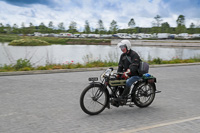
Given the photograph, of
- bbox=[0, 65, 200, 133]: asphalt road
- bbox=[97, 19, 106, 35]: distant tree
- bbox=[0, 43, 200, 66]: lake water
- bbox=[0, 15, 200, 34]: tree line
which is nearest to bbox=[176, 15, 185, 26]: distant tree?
bbox=[0, 15, 200, 34]: tree line

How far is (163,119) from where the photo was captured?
190 inches

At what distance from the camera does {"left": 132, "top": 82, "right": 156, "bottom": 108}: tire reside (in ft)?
17.7

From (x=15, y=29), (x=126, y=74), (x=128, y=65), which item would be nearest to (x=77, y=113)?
(x=126, y=74)

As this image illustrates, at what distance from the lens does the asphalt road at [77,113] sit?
167 inches

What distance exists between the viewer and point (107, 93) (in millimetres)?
5004

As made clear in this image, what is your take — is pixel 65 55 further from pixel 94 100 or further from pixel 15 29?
pixel 15 29

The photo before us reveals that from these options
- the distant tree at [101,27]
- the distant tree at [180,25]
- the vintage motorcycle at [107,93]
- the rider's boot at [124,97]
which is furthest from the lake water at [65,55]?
the distant tree at [101,27]

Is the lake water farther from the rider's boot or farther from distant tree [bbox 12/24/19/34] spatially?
distant tree [bbox 12/24/19/34]

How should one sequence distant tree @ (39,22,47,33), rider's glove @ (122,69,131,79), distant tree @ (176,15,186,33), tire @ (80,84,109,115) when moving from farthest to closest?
1. distant tree @ (39,22,47,33)
2. distant tree @ (176,15,186,33)
3. rider's glove @ (122,69,131,79)
4. tire @ (80,84,109,115)

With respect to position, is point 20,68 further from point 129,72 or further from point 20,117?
point 129,72

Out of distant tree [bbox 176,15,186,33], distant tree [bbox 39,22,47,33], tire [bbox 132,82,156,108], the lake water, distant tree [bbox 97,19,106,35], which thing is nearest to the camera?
tire [bbox 132,82,156,108]

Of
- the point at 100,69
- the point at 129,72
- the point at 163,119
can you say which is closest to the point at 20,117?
the point at 129,72

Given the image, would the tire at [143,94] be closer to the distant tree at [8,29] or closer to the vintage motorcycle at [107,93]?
the vintage motorcycle at [107,93]

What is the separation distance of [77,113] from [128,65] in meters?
1.62
